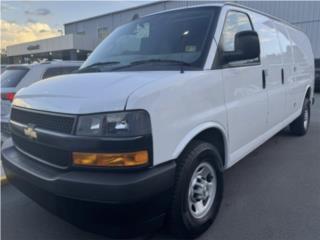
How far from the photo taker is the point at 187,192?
257 cm

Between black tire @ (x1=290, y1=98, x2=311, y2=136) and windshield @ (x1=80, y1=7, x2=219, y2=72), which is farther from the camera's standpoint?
black tire @ (x1=290, y1=98, x2=311, y2=136)

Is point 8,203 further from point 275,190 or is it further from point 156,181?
point 275,190

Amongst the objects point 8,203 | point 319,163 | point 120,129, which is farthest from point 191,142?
point 319,163

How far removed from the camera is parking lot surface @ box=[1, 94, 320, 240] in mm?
2885

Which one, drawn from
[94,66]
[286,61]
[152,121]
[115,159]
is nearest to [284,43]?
[286,61]

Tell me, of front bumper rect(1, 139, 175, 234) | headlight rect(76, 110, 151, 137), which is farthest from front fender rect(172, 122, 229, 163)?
headlight rect(76, 110, 151, 137)

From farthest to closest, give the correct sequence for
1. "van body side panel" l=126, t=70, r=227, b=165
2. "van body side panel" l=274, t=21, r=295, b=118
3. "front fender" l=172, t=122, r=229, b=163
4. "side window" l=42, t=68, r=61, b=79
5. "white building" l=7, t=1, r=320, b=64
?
"white building" l=7, t=1, r=320, b=64
"side window" l=42, t=68, r=61, b=79
"van body side panel" l=274, t=21, r=295, b=118
"front fender" l=172, t=122, r=229, b=163
"van body side panel" l=126, t=70, r=227, b=165

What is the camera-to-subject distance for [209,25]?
10.2 ft

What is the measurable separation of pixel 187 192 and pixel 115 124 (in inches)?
34.8

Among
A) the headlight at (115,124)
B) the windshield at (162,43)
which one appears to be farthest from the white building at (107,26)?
the headlight at (115,124)

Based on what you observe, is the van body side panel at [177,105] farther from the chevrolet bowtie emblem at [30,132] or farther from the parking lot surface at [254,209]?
the parking lot surface at [254,209]

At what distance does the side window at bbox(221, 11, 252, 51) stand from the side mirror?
0.36 ft

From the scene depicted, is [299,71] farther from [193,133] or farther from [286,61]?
[193,133]

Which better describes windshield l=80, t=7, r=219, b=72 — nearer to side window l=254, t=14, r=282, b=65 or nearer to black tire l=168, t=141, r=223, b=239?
black tire l=168, t=141, r=223, b=239
